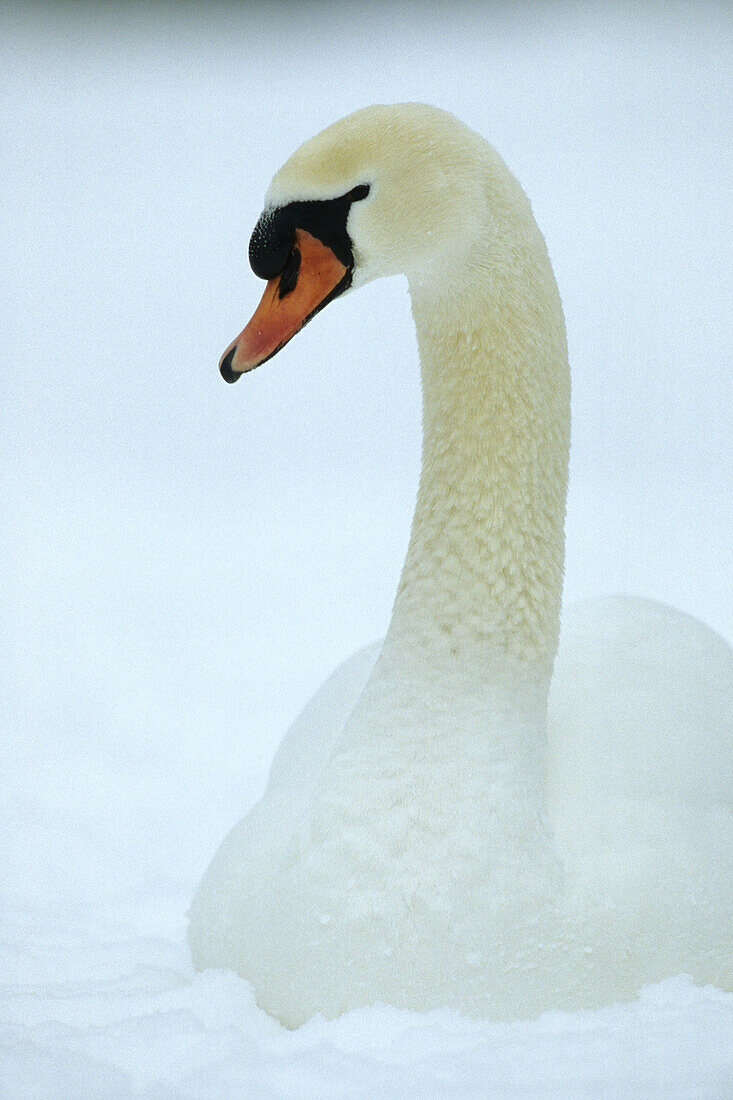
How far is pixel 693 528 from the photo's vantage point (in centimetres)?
270

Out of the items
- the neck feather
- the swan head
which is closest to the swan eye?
the swan head

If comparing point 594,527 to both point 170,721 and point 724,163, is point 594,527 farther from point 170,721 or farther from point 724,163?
point 170,721

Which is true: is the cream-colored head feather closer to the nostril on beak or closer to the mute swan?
the mute swan

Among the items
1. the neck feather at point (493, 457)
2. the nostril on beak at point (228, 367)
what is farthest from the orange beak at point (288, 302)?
the neck feather at point (493, 457)

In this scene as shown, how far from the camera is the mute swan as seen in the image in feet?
3.58

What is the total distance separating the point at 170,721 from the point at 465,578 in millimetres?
1041

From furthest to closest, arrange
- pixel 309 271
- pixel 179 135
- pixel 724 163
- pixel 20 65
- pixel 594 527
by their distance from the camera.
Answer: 1. pixel 179 135
2. pixel 594 527
3. pixel 724 163
4. pixel 20 65
5. pixel 309 271

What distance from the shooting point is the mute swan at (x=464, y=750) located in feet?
3.58

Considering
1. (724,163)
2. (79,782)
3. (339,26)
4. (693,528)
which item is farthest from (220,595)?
(724,163)

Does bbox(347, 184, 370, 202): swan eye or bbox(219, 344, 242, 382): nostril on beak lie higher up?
bbox(347, 184, 370, 202): swan eye

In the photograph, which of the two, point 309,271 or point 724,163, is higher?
point 724,163

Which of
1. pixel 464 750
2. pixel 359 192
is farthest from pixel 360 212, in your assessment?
Answer: pixel 464 750

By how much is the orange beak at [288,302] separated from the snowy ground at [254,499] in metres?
0.64

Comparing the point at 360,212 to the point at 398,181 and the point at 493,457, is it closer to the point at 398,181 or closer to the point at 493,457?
the point at 398,181
